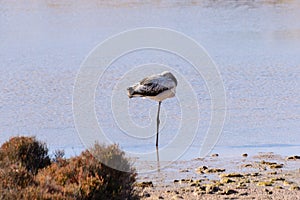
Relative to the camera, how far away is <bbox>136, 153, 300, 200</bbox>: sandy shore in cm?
745

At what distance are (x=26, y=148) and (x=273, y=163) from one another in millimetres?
3504

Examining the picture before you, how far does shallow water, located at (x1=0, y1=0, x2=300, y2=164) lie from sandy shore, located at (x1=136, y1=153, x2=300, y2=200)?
0.54 meters

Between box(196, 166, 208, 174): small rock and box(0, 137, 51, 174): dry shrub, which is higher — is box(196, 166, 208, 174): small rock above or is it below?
above

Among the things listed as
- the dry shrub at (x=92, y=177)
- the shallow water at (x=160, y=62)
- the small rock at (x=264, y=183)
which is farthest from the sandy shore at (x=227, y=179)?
the dry shrub at (x=92, y=177)

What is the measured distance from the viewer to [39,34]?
21.1 metres

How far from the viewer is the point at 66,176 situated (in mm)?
5719

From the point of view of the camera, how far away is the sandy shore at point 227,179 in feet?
24.4

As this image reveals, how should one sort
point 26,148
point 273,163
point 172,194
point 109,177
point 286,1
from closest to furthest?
point 109,177 → point 26,148 → point 172,194 → point 273,163 → point 286,1

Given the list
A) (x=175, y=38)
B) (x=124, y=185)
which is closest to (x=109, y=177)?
(x=124, y=185)

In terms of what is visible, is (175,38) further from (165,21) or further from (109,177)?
(109,177)

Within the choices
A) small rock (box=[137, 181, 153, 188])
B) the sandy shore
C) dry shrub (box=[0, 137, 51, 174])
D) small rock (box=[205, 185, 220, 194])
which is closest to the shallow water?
the sandy shore

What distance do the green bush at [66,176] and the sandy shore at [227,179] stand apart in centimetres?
87

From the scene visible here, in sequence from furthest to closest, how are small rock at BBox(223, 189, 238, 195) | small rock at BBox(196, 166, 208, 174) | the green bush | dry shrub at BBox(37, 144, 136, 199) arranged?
small rock at BBox(196, 166, 208, 174), small rock at BBox(223, 189, 238, 195), dry shrub at BBox(37, 144, 136, 199), the green bush

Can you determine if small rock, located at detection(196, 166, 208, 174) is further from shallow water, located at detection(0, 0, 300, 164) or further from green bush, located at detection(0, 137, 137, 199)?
green bush, located at detection(0, 137, 137, 199)
